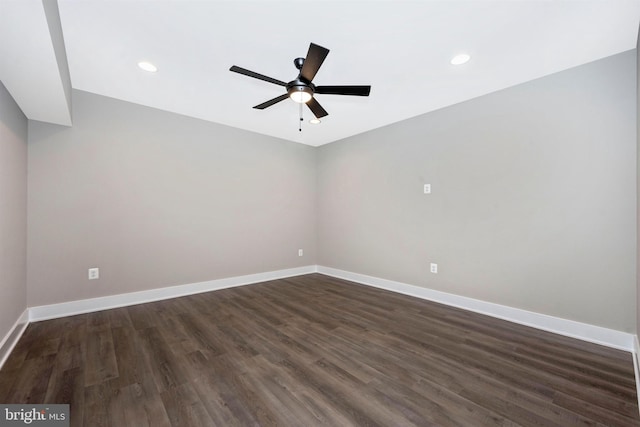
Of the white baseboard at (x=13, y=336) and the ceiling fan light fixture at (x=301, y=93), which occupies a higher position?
the ceiling fan light fixture at (x=301, y=93)

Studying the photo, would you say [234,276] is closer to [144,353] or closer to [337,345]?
[144,353]

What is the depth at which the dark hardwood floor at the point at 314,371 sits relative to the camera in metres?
1.52

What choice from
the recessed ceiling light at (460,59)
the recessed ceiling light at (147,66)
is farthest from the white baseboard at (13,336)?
the recessed ceiling light at (460,59)

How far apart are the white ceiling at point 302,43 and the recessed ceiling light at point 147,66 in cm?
5

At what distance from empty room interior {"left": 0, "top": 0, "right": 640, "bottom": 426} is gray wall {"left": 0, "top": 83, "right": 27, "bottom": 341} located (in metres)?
0.03

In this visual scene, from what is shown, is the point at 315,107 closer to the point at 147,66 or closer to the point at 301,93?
the point at 301,93

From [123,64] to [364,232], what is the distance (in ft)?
12.0

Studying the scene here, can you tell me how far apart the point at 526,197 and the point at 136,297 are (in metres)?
4.64

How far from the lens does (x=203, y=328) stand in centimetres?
267

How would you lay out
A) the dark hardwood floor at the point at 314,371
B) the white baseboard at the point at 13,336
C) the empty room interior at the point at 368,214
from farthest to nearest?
1. the white baseboard at the point at 13,336
2. the empty room interior at the point at 368,214
3. the dark hardwood floor at the point at 314,371

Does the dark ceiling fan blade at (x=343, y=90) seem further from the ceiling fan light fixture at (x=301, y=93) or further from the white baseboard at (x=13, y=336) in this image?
the white baseboard at (x=13, y=336)

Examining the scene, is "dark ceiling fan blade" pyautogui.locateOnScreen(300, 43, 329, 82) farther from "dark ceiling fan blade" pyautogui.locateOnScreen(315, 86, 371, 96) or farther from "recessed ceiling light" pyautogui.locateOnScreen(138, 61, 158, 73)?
"recessed ceiling light" pyautogui.locateOnScreen(138, 61, 158, 73)

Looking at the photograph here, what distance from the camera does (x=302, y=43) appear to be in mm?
2123

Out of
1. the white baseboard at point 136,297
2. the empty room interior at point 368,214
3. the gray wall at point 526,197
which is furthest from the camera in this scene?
the white baseboard at point 136,297
